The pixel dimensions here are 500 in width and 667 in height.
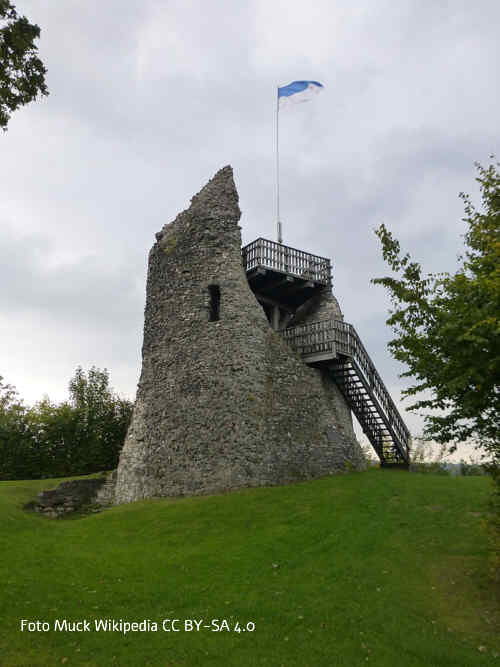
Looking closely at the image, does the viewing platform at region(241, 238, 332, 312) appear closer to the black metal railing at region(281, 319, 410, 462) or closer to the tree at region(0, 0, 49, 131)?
the black metal railing at region(281, 319, 410, 462)

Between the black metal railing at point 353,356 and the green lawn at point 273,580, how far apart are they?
511 centimetres

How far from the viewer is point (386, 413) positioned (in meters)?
20.8

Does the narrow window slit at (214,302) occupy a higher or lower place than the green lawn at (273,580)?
higher

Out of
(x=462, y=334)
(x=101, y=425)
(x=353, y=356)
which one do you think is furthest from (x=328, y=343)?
(x=101, y=425)

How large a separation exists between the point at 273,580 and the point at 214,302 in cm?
1240

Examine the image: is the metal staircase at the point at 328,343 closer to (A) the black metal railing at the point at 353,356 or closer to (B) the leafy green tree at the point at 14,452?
(A) the black metal railing at the point at 353,356

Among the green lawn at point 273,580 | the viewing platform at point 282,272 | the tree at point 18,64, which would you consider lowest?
the green lawn at point 273,580

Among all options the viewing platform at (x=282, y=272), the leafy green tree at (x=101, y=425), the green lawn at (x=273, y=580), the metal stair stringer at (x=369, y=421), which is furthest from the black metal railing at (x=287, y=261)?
the leafy green tree at (x=101, y=425)

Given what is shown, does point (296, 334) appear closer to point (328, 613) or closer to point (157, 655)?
point (328, 613)

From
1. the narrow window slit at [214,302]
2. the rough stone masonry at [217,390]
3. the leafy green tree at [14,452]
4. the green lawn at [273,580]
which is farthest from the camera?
the leafy green tree at [14,452]

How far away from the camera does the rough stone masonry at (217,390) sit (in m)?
17.8

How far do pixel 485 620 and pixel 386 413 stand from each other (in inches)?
514

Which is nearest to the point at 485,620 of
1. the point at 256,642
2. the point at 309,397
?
the point at 256,642

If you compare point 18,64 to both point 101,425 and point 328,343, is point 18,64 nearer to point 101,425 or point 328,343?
point 328,343
